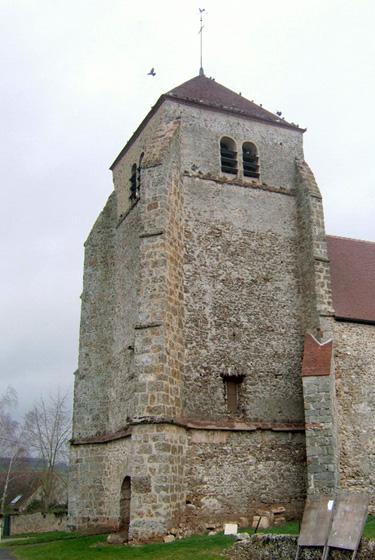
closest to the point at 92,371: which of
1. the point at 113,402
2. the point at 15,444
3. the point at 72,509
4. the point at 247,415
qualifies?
the point at 113,402

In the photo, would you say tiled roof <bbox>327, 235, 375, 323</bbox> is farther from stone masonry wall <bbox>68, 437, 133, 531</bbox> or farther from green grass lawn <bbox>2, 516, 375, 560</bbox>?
stone masonry wall <bbox>68, 437, 133, 531</bbox>

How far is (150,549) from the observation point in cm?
1145

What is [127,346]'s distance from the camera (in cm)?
1672

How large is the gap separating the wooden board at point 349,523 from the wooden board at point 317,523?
11 centimetres

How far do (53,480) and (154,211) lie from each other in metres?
26.5

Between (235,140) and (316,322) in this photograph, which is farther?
(235,140)

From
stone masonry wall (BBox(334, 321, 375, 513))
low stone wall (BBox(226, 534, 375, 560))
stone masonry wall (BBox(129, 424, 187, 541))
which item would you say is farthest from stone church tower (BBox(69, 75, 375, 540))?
low stone wall (BBox(226, 534, 375, 560))

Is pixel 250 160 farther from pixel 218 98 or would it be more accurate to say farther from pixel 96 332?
pixel 96 332

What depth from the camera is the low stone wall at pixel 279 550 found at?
28.6 ft

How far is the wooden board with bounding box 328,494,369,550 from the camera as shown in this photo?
8.41 m

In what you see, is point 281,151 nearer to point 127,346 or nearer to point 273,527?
point 127,346

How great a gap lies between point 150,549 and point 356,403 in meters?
7.20

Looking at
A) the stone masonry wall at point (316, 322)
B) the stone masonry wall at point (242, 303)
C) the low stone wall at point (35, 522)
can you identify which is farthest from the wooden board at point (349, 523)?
the low stone wall at point (35, 522)

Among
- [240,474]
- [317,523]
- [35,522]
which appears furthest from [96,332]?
[35,522]
